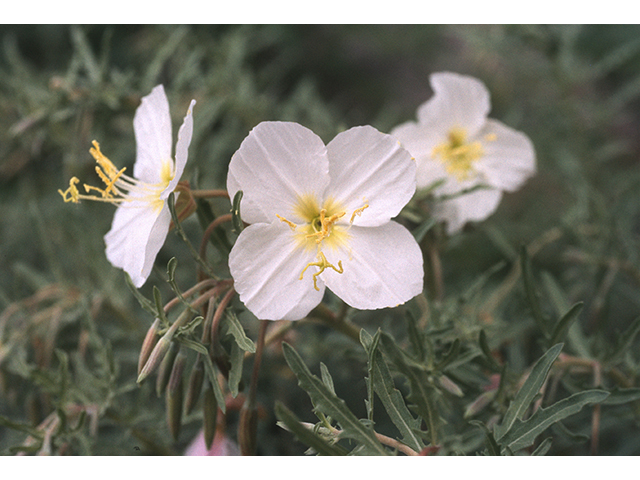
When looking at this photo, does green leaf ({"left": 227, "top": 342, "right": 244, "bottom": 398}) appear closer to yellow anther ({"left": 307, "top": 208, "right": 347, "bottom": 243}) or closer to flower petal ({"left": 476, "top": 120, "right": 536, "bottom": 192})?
yellow anther ({"left": 307, "top": 208, "right": 347, "bottom": 243})

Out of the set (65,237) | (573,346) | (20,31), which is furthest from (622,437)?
(20,31)

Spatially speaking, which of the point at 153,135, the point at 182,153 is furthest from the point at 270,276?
the point at 153,135

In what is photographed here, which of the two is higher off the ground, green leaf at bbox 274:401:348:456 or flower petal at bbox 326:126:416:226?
flower petal at bbox 326:126:416:226

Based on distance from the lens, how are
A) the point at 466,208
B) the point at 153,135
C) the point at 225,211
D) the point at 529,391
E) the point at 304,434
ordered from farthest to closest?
the point at 225,211 → the point at 466,208 → the point at 153,135 → the point at 529,391 → the point at 304,434

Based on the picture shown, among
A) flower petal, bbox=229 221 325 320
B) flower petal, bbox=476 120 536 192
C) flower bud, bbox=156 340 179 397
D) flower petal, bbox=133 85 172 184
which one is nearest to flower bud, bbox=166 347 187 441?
flower bud, bbox=156 340 179 397

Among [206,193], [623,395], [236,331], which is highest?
[206,193]

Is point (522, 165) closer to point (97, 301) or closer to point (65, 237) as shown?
point (97, 301)

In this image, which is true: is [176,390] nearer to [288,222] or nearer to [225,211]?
[288,222]
